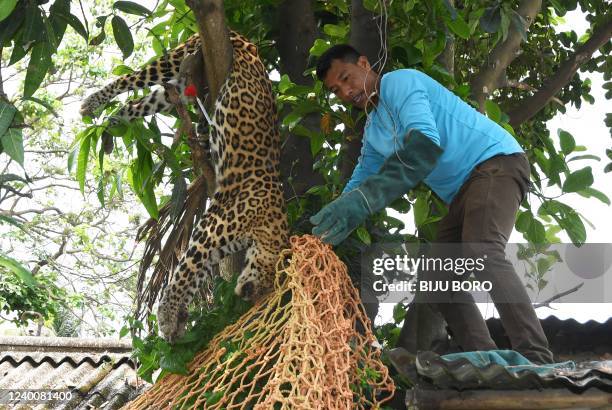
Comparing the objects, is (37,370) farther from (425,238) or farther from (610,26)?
(610,26)

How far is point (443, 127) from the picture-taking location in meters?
3.66

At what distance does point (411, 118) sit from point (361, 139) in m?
0.90

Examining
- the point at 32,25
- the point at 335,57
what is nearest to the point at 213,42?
the point at 335,57

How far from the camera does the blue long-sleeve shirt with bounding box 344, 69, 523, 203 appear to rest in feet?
11.8

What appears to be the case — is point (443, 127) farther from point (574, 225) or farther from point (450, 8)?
point (574, 225)

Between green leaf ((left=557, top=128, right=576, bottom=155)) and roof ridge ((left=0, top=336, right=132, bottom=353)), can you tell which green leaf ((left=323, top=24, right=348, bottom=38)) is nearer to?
green leaf ((left=557, top=128, right=576, bottom=155))

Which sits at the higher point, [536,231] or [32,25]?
[32,25]

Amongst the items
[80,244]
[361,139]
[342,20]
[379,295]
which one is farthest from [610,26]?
→ [80,244]

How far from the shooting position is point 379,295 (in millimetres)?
4348

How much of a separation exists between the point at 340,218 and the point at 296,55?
1955mm

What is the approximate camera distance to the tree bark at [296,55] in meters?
4.90

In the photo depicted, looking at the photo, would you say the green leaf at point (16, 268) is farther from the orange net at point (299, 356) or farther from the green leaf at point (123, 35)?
the green leaf at point (123, 35)

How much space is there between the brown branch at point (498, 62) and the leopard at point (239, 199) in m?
1.11

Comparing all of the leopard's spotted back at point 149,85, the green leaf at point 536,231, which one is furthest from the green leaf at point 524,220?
the leopard's spotted back at point 149,85
